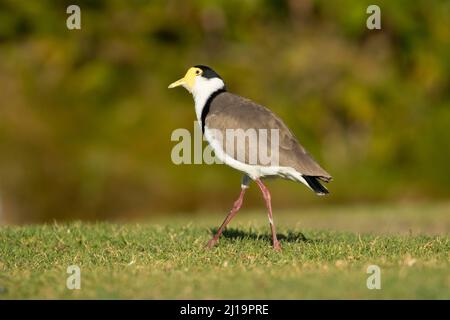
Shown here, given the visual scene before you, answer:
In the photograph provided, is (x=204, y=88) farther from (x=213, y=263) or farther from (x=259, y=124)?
(x=213, y=263)

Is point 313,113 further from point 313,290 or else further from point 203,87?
point 313,290

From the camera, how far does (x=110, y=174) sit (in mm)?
21281

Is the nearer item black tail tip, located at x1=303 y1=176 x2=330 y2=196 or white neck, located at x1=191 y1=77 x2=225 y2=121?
black tail tip, located at x1=303 y1=176 x2=330 y2=196

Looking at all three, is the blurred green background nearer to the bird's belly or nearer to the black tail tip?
the bird's belly

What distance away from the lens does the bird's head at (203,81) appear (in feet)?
30.0

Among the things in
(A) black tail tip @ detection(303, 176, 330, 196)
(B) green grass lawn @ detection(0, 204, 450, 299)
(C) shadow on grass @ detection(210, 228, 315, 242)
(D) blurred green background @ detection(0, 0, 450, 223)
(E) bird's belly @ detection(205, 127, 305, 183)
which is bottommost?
(B) green grass lawn @ detection(0, 204, 450, 299)

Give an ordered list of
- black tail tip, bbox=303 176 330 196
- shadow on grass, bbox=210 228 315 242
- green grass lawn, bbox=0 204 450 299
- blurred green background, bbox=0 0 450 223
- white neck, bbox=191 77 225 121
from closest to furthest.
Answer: green grass lawn, bbox=0 204 450 299, black tail tip, bbox=303 176 330 196, white neck, bbox=191 77 225 121, shadow on grass, bbox=210 228 315 242, blurred green background, bbox=0 0 450 223

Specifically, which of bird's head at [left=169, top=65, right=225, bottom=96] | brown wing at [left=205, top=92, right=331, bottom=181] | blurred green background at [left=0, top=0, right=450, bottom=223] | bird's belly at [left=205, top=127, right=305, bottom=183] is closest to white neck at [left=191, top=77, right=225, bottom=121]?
bird's head at [left=169, top=65, right=225, bottom=96]

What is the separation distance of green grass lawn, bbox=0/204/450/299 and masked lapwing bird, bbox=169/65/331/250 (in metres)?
0.59

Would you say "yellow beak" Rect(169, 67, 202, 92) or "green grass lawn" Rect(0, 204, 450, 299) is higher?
"yellow beak" Rect(169, 67, 202, 92)

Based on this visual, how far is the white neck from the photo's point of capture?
909 cm

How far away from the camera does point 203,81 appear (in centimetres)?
919

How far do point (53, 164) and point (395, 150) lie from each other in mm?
8265

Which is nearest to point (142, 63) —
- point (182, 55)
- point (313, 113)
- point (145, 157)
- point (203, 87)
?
point (182, 55)
